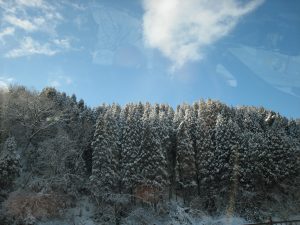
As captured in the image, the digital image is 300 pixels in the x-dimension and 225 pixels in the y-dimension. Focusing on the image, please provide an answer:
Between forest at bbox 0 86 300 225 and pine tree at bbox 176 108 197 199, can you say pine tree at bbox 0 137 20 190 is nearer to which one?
forest at bbox 0 86 300 225

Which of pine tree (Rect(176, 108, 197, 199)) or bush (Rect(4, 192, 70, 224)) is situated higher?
pine tree (Rect(176, 108, 197, 199))

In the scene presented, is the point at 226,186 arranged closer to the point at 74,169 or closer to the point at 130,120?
the point at 130,120

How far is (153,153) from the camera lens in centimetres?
5678

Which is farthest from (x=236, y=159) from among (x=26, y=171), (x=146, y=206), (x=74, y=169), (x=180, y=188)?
(x=26, y=171)

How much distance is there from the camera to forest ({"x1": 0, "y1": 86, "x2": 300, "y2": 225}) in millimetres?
47625

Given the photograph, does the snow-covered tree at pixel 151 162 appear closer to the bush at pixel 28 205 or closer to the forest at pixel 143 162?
the forest at pixel 143 162

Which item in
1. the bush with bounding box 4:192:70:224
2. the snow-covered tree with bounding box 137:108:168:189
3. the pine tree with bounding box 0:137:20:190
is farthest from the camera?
the snow-covered tree with bounding box 137:108:168:189

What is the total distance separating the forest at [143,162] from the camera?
156 ft

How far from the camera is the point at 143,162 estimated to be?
2215 inches

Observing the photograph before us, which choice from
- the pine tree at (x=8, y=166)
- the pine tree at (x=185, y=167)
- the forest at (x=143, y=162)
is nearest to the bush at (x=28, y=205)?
the forest at (x=143, y=162)

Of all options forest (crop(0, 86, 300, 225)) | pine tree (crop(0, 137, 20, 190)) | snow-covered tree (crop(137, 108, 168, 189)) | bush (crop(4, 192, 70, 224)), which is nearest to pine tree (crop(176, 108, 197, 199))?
forest (crop(0, 86, 300, 225))

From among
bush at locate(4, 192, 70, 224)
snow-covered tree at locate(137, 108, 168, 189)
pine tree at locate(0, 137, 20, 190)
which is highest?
snow-covered tree at locate(137, 108, 168, 189)

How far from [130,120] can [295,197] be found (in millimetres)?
27035

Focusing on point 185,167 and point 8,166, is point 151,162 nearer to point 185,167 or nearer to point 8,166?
point 185,167
